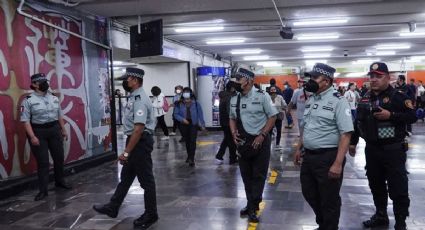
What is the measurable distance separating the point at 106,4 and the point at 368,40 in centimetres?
1058

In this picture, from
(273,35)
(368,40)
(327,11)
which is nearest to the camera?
(327,11)

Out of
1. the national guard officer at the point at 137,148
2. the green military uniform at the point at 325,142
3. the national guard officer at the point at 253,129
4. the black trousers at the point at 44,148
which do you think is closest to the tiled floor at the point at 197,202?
the national guard officer at the point at 137,148

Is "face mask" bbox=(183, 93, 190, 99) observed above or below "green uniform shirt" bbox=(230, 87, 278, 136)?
above

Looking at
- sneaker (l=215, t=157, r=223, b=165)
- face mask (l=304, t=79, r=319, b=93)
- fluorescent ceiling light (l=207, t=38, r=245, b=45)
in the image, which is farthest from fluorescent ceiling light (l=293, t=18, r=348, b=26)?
face mask (l=304, t=79, r=319, b=93)

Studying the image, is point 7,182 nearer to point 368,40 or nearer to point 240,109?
point 240,109

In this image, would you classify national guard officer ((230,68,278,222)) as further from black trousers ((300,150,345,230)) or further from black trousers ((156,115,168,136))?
black trousers ((156,115,168,136))

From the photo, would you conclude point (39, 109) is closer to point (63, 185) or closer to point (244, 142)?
point (63, 185)

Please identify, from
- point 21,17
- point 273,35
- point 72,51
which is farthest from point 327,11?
point 21,17

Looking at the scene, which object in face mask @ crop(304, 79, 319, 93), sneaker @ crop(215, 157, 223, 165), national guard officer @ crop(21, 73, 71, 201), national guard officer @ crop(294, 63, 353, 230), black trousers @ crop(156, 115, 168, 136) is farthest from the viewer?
black trousers @ crop(156, 115, 168, 136)

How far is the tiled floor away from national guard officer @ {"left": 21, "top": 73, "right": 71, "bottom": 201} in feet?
1.48

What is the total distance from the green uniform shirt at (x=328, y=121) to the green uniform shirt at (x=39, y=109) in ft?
13.6

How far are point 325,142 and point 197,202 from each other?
261 centimetres

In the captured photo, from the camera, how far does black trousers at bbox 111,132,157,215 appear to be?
4.67 meters

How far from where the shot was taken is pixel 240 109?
15.9 feet
